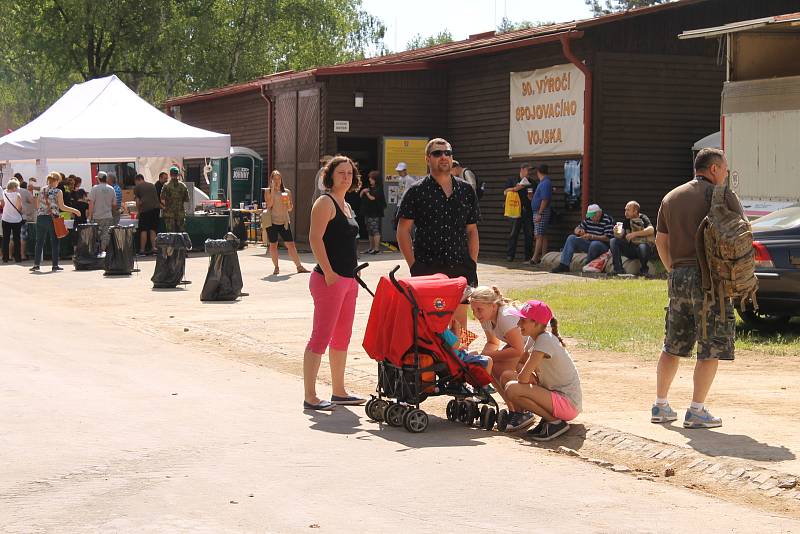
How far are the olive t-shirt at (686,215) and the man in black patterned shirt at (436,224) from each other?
180 centimetres

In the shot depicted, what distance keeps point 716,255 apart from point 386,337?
7.41ft

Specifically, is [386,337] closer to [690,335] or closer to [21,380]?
[690,335]

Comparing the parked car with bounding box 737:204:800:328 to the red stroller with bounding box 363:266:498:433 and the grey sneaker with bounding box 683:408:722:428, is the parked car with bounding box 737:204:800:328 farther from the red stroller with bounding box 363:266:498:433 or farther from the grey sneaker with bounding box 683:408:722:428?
the red stroller with bounding box 363:266:498:433

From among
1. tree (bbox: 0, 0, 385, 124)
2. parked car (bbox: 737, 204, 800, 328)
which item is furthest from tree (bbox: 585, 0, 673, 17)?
parked car (bbox: 737, 204, 800, 328)

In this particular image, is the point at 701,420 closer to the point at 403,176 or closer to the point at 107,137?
the point at 403,176

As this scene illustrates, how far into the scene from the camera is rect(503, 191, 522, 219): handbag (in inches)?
958

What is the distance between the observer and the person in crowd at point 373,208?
87.6 feet

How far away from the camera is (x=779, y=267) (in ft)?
41.7

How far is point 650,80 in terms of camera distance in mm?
24750

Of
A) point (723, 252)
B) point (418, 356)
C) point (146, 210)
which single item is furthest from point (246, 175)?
point (723, 252)

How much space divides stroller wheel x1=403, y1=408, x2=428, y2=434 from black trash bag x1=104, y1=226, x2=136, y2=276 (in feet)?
46.5

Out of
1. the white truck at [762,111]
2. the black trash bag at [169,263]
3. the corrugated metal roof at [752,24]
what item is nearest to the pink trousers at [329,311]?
the corrugated metal roof at [752,24]

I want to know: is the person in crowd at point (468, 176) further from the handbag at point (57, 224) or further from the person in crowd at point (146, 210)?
the handbag at point (57, 224)

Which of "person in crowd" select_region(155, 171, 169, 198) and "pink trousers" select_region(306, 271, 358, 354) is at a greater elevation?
"person in crowd" select_region(155, 171, 169, 198)
